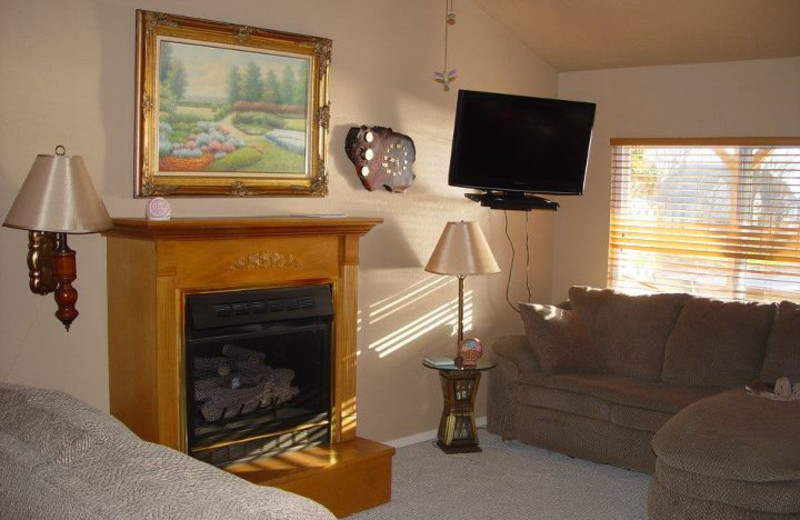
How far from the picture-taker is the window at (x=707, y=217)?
196 inches

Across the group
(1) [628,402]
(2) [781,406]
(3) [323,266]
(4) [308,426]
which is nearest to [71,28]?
(3) [323,266]

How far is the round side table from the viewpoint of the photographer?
4703mm

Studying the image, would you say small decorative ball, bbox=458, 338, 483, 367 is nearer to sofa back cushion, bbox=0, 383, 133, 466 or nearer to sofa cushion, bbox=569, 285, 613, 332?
sofa cushion, bbox=569, 285, 613, 332

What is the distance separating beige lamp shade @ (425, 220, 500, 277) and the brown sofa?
44 cm

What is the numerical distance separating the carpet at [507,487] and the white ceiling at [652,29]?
2.37m

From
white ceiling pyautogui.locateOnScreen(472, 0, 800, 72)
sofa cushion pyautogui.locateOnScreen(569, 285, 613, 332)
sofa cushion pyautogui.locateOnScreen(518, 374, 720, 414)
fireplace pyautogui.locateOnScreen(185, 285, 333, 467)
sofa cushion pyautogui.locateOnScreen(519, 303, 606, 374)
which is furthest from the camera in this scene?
sofa cushion pyautogui.locateOnScreen(569, 285, 613, 332)

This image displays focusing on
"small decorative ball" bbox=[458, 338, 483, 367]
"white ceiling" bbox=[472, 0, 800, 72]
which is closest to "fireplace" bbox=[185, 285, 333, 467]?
"small decorative ball" bbox=[458, 338, 483, 367]

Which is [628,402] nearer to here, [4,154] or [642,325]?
[642,325]

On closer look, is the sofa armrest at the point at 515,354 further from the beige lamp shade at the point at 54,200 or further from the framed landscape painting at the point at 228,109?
the beige lamp shade at the point at 54,200

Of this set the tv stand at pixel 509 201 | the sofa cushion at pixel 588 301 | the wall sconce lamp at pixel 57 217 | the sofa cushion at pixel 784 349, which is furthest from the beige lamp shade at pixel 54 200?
the sofa cushion at pixel 784 349

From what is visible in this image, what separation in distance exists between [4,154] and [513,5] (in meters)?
2.90

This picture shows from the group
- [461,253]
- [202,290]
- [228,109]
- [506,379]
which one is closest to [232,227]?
[202,290]

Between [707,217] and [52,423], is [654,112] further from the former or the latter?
[52,423]

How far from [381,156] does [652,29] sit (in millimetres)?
1692
